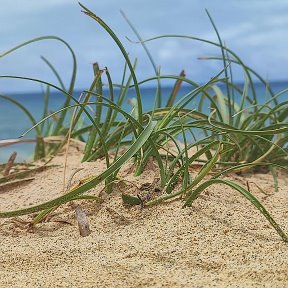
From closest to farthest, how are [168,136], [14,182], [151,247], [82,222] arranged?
1. [151,247]
2. [82,222]
3. [168,136]
4. [14,182]

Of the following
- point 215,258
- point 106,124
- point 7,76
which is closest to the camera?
point 215,258

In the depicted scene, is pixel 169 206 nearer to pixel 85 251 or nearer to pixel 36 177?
pixel 85 251

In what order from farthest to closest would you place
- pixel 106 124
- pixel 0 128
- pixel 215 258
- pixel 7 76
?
1. pixel 0 128
2. pixel 106 124
3. pixel 7 76
4. pixel 215 258

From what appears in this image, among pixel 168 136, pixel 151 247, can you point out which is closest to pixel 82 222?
pixel 151 247

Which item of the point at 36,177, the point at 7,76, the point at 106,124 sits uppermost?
the point at 7,76

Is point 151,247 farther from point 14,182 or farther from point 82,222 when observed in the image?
point 14,182

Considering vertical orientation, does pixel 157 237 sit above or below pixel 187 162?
below

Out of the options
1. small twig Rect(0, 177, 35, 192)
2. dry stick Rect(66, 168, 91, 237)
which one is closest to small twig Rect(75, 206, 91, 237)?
dry stick Rect(66, 168, 91, 237)

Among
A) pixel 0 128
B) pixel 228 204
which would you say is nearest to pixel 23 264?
pixel 228 204

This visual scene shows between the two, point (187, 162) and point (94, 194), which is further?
point (94, 194)
